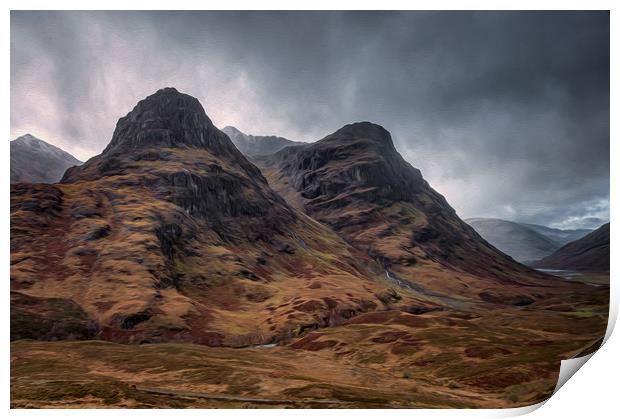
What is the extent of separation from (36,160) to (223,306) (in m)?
71.1

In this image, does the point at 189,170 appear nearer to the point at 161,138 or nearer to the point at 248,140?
the point at 161,138

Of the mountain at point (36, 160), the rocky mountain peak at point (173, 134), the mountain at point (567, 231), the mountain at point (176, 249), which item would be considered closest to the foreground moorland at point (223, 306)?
the mountain at point (176, 249)

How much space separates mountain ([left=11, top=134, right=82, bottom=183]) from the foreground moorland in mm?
7573

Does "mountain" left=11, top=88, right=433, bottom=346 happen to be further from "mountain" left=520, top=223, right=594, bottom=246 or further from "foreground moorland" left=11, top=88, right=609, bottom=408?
"mountain" left=520, top=223, right=594, bottom=246

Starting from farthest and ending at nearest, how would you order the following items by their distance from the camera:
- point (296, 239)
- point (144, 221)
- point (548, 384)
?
1. point (296, 239)
2. point (144, 221)
3. point (548, 384)

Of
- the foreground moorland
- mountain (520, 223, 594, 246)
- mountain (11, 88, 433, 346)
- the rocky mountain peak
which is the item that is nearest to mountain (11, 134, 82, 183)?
mountain (11, 88, 433, 346)

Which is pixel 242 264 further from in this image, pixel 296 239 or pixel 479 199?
pixel 479 199

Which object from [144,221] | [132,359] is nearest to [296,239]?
[144,221]

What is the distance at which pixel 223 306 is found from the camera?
351 feet

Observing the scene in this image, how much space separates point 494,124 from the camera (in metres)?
49.1

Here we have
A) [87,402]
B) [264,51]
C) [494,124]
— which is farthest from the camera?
[494,124]

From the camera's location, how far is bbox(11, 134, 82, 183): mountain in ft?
168

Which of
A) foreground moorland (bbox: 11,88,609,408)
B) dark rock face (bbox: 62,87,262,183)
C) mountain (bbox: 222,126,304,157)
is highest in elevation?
dark rock face (bbox: 62,87,262,183)

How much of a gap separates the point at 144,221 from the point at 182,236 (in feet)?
46.2
